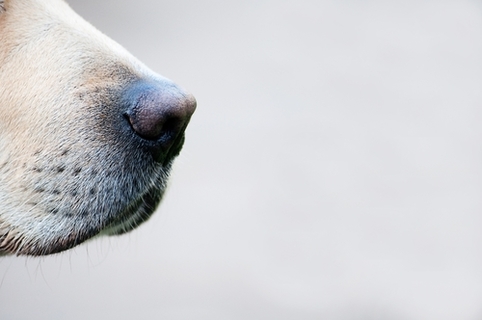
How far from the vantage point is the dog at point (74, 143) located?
1.90 meters

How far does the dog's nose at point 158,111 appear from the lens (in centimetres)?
186

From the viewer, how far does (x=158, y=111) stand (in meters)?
1.85

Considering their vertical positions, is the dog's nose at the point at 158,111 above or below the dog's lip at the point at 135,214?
above

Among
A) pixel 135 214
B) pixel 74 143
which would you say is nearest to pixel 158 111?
pixel 74 143

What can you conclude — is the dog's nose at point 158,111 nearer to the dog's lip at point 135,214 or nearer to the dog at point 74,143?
the dog at point 74,143

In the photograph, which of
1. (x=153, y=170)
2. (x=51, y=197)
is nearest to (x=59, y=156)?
(x=51, y=197)

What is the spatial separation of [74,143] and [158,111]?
27 centimetres

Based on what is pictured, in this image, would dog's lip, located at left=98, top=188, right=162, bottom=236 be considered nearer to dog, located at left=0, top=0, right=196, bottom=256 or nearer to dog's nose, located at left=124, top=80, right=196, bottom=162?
dog, located at left=0, top=0, right=196, bottom=256

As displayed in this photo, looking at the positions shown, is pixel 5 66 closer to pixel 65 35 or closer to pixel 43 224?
pixel 65 35

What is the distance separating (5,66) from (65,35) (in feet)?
0.74

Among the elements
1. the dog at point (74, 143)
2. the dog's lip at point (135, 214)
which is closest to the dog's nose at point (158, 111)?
the dog at point (74, 143)

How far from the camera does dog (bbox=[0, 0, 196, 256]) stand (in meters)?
1.90

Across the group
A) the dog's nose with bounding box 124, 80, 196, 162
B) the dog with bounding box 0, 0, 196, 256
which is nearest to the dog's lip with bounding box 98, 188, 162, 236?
the dog with bounding box 0, 0, 196, 256

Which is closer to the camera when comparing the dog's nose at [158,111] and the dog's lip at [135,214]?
the dog's nose at [158,111]
